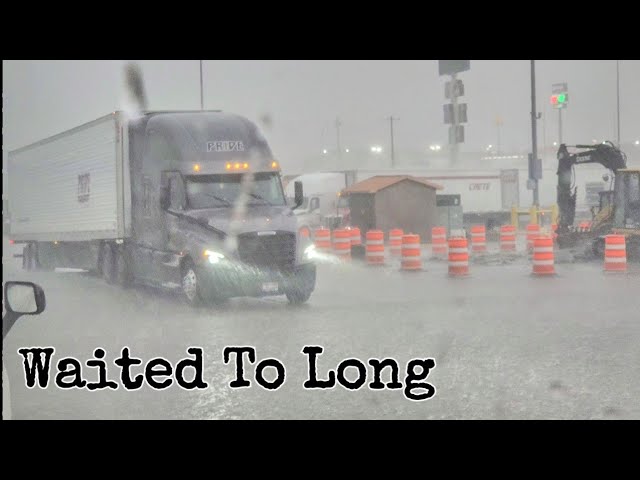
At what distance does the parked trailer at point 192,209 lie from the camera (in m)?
18.0

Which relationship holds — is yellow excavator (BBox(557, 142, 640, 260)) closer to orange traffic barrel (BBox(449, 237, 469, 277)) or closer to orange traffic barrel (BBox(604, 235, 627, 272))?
orange traffic barrel (BBox(604, 235, 627, 272))

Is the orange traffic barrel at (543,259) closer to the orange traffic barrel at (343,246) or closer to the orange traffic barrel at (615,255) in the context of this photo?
the orange traffic barrel at (615,255)

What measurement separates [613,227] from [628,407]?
22.1 metres

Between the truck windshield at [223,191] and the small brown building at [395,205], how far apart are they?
69.7ft

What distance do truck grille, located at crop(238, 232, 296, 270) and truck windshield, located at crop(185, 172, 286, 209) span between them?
108cm

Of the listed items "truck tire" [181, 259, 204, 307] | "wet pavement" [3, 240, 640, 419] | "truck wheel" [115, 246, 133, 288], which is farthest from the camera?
"truck wheel" [115, 246, 133, 288]

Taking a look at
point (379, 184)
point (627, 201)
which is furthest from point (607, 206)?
point (379, 184)

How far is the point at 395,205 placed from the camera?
Answer: 40781 millimetres

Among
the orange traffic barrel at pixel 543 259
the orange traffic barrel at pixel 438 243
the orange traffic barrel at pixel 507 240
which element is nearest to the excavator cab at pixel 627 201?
the orange traffic barrel at pixel 507 240

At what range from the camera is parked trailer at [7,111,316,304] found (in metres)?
18.0

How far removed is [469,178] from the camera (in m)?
55.8

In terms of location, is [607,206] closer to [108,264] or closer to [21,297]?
[108,264]

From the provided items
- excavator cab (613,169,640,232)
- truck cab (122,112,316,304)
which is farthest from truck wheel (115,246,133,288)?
excavator cab (613,169,640,232)
